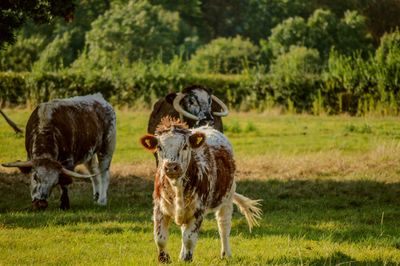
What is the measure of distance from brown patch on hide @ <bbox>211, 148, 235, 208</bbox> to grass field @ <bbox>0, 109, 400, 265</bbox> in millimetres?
749

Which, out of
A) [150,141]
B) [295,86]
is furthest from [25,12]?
[295,86]

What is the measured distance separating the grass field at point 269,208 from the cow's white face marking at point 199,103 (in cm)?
194

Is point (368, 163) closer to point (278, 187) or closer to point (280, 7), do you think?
point (278, 187)

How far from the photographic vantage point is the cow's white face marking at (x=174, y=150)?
8359mm

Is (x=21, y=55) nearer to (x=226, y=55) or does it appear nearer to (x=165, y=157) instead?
(x=226, y=55)

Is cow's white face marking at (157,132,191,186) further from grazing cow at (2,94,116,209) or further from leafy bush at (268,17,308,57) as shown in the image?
leafy bush at (268,17,308,57)

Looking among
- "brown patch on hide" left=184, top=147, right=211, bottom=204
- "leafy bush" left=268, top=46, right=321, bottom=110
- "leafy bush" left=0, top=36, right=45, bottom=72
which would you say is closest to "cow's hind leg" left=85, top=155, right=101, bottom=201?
"brown patch on hide" left=184, top=147, right=211, bottom=204

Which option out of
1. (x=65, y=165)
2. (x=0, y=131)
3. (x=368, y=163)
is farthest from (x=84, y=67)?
(x=65, y=165)

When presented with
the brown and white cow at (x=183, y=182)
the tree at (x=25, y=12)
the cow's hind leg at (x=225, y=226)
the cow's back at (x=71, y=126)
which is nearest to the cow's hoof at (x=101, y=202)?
the cow's back at (x=71, y=126)

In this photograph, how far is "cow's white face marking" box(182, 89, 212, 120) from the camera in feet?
49.1

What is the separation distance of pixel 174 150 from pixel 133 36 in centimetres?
5256

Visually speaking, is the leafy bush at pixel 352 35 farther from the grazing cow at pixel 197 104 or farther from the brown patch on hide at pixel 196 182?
the brown patch on hide at pixel 196 182

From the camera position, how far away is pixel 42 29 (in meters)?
70.6

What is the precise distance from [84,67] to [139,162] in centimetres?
1793
